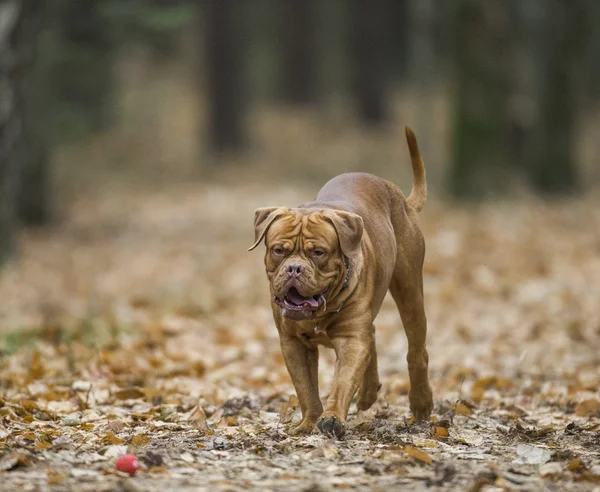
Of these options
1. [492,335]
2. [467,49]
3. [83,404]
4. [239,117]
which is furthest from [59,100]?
[83,404]

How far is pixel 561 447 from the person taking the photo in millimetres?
→ 5230

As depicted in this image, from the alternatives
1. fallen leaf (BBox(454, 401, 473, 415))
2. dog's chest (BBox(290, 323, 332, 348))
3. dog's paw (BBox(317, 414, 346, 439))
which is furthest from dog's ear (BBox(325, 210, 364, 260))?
fallen leaf (BBox(454, 401, 473, 415))

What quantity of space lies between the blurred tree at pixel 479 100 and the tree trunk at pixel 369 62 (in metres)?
14.0

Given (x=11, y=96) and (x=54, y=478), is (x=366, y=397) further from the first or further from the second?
(x=11, y=96)

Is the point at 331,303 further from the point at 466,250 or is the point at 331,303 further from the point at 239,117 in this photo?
the point at 239,117

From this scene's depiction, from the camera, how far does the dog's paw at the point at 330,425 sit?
16.6ft

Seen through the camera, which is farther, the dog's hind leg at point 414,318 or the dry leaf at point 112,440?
the dog's hind leg at point 414,318

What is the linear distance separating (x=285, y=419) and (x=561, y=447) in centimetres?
161

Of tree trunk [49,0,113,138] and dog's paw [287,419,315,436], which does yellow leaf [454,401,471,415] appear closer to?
dog's paw [287,419,315,436]

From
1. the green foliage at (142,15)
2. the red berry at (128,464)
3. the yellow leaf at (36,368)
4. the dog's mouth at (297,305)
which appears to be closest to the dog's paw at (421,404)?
the dog's mouth at (297,305)

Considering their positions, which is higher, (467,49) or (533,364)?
(467,49)

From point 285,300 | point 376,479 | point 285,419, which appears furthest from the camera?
point 285,419

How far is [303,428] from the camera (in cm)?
539

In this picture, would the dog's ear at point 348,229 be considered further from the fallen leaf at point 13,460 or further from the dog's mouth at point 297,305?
the fallen leaf at point 13,460
